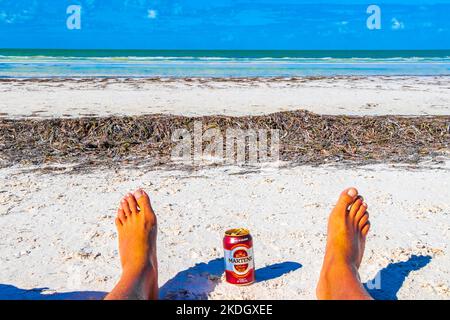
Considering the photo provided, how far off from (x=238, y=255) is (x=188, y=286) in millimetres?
354

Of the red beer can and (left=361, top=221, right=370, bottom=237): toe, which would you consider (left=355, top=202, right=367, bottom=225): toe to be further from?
the red beer can

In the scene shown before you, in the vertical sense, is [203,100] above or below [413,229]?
above

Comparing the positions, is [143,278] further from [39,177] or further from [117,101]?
[117,101]

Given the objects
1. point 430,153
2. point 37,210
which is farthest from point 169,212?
point 430,153

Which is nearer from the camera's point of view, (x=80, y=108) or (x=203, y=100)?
(x=80, y=108)

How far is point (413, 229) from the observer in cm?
362

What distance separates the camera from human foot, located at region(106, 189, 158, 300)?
2.53 meters

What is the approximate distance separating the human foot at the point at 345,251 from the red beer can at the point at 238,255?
393 millimetres

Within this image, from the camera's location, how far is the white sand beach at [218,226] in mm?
2867

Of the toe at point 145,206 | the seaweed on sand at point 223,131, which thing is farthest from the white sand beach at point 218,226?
the seaweed on sand at point 223,131

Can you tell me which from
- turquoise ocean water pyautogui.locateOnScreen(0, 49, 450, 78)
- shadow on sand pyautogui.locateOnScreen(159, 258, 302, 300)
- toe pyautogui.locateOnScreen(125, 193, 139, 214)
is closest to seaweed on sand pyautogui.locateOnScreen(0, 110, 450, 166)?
toe pyautogui.locateOnScreen(125, 193, 139, 214)

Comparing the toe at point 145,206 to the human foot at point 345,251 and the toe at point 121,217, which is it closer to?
the toe at point 121,217
